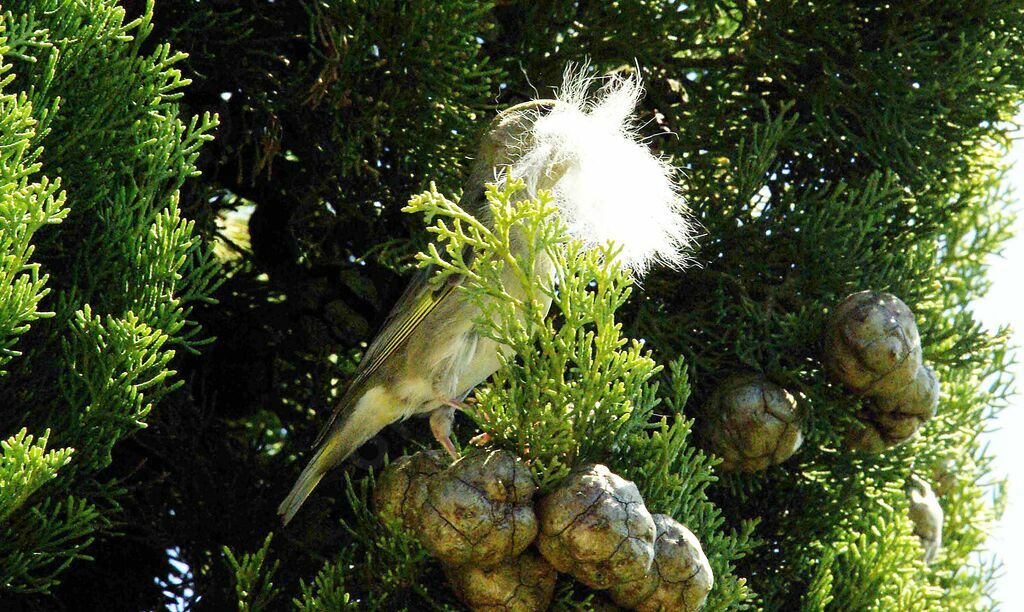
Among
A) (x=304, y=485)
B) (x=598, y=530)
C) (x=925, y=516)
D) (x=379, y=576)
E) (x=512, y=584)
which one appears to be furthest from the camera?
(x=925, y=516)

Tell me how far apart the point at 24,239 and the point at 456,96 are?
1254 mm

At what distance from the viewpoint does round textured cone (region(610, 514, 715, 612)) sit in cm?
193

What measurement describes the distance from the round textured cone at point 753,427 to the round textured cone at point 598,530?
69 centimetres

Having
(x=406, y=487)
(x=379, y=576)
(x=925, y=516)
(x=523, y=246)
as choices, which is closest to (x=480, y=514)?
(x=406, y=487)

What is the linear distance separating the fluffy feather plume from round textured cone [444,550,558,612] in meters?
0.68

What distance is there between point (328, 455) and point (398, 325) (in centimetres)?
38

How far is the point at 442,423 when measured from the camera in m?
2.88

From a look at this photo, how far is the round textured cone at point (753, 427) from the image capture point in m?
2.56

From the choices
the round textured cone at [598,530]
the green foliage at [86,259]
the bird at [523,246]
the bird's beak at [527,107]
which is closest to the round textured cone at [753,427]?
the bird at [523,246]

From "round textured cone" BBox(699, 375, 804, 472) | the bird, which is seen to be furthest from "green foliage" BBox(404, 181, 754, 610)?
"round textured cone" BBox(699, 375, 804, 472)

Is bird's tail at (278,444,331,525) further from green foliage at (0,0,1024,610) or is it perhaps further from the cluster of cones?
the cluster of cones

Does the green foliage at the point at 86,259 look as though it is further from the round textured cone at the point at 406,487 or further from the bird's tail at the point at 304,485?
the bird's tail at the point at 304,485

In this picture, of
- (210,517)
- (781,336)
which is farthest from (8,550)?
(781,336)

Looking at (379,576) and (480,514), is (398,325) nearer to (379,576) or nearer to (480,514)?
(379,576)
